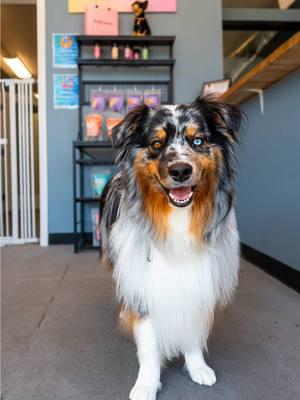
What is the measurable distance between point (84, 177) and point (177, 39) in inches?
78.5

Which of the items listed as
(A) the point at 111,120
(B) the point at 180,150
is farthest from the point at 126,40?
(B) the point at 180,150

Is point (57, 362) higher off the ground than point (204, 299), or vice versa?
point (204, 299)

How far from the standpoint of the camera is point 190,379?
1480mm

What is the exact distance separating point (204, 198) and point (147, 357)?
27.3 inches

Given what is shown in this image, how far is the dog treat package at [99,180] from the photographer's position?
390 cm

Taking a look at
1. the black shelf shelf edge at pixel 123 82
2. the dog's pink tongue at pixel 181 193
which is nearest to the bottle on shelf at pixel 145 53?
the black shelf shelf edge at pixel 123 82

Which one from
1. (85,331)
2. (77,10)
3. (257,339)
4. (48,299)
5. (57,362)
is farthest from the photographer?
(77,10)

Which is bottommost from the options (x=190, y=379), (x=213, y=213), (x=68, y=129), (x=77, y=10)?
(x=190, y=379)

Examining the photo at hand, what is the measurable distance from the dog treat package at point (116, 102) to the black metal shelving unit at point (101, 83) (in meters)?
0.15

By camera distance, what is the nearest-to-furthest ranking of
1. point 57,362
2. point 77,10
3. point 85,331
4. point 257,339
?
1. point 57,362
2. point 257,339
3. point 85,331
4. point 77,10

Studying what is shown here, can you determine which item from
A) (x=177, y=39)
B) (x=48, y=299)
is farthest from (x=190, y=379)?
(x=177, y=39)

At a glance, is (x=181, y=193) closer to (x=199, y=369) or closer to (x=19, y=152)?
(x=199, y=369)

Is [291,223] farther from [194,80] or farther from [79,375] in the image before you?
[194,80]

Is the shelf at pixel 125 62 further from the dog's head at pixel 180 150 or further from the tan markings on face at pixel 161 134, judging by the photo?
the tan markings on face at pixel 161 134
